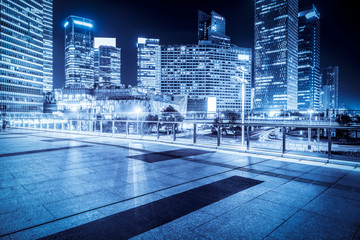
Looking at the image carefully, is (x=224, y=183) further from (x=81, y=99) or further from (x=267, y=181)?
(x=81, y=99)

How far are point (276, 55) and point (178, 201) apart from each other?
195 m

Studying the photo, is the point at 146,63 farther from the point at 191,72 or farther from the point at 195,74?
the point at 195,74

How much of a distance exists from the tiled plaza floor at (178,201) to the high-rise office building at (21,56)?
430ft

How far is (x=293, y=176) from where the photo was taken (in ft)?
15.9

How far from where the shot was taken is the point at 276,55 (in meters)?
174

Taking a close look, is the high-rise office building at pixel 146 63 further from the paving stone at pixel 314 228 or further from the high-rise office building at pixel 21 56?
the paving stone at pixel 314 228

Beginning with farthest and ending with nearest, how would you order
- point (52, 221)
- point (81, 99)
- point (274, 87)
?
point (274, 87)
point (81, 99)
point (52, 221)

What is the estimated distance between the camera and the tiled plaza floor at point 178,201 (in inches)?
98.4

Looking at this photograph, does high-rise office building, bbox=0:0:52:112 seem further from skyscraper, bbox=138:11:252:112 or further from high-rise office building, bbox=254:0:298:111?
high-rise office building, bbox=254:0:298:111

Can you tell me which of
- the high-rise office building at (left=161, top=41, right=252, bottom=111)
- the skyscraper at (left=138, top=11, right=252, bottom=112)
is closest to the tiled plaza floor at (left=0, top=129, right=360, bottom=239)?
the skyscraper at (left=138, top=11, right=252, bottom=112)

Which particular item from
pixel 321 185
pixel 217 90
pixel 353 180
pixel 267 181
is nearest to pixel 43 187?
pixel 267 181

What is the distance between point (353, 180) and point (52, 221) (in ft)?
18.4

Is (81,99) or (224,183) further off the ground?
(81,99)

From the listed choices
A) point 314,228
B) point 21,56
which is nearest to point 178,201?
point 314,228
